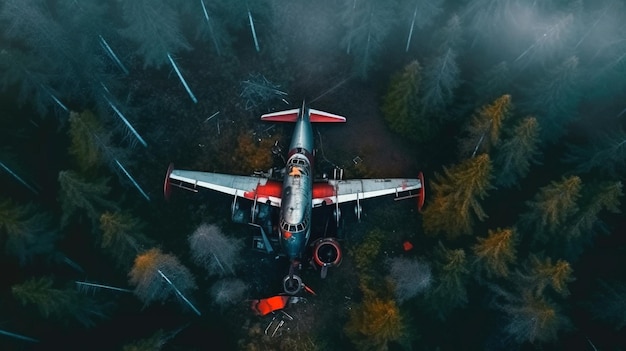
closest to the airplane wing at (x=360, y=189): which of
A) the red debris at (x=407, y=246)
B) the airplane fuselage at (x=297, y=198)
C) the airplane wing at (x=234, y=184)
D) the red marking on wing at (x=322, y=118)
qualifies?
the airplane fuselage at (x=297, y=198)

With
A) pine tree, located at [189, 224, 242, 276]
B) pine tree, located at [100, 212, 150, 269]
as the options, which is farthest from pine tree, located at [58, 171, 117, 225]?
pine tree, located at [189, 224, 242, 276]

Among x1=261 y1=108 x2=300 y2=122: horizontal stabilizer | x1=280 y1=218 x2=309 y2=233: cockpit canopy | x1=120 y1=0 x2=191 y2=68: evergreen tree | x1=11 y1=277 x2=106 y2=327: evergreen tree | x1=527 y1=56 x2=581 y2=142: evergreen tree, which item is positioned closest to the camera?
x1=11 y1=277 x2=106 y2=327: evergreen tree

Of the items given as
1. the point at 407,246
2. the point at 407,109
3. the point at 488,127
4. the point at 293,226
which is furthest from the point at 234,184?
the point at 488,127

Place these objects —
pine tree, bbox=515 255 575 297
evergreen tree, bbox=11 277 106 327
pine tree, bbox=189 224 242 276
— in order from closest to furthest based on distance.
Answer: pine tree, bbox=515 255 575 297 → evergreen tree, bbox=11 277 106 327 → pine tree, bbox=189 224 242 276

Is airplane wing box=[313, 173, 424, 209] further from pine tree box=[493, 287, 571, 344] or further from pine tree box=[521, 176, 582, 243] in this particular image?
pine tree box=[493, 287, 571, 344]

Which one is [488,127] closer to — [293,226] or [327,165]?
[327,165]

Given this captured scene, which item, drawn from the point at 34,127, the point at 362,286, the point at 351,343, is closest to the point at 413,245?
the point at 362,286

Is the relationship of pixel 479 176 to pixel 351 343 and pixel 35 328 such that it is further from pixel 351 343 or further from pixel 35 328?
pixel 35 328
